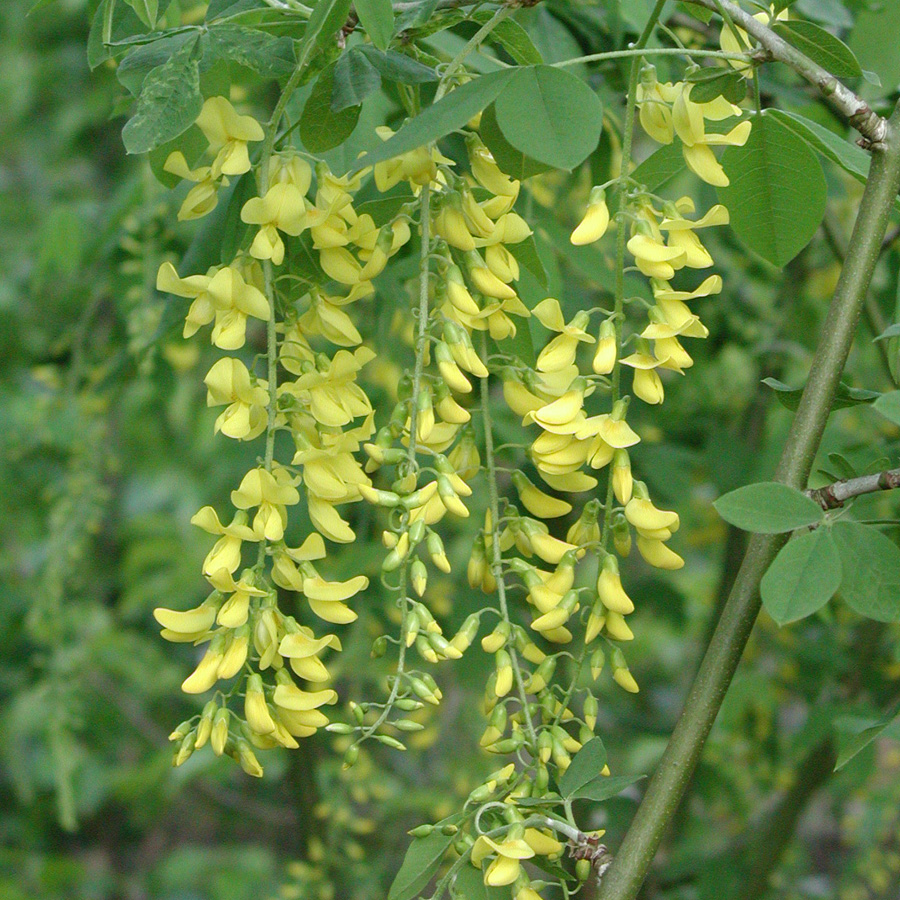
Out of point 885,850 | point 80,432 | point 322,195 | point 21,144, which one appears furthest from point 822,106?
point 21,144

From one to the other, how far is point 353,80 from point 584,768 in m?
0.36

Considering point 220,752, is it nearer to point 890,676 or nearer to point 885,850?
point 890,676

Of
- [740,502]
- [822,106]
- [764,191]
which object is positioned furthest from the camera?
[822,106]

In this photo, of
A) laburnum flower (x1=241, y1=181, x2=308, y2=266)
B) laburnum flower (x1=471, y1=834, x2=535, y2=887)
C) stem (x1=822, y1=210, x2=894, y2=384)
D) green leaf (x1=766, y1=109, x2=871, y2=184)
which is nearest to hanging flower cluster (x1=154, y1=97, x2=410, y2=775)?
laburnum flower (x1=241, y1=181, x2=308, y2=266)

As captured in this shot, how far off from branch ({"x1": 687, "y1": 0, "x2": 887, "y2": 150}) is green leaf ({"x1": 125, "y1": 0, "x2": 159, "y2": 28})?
0.28 metres

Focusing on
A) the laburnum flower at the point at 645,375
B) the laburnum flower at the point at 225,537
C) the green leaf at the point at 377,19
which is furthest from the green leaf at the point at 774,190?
the laburnum flower at the point at 225,537

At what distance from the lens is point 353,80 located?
563mm

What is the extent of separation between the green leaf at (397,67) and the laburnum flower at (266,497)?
0.21m

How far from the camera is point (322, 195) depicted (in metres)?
0.59

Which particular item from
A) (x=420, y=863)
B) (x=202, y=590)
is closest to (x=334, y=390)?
(x=420, y=863)

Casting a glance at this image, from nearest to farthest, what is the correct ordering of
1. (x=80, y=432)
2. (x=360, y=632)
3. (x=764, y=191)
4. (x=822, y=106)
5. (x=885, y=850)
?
(x=764, y=191), (x=822, y=106), (x=360, y=632), (x=80, y=432), (x=885, y=850)

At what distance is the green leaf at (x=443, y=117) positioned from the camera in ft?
1.61

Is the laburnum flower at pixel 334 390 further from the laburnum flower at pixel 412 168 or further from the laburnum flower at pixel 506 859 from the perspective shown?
the laburnum flower at pixel 506 859

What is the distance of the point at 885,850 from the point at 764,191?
188 centimetres
